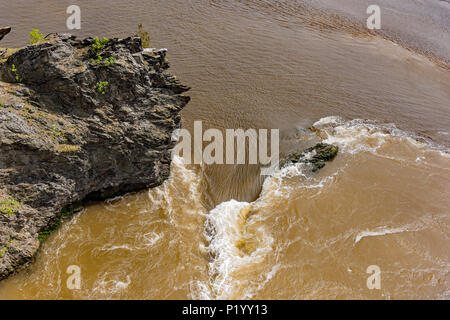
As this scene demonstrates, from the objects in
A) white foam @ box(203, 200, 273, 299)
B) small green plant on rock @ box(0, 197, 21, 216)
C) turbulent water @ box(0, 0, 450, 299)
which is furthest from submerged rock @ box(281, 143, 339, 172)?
small green plant on rock @ box(0, 197, 21, 216)

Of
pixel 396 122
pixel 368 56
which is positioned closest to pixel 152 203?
pixel 396 122

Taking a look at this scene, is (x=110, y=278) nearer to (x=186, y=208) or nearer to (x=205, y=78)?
(x=186, y=208)

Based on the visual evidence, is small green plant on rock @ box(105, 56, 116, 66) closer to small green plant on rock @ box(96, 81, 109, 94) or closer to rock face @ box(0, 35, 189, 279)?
rock face @ box(0, 35, 189, 279)

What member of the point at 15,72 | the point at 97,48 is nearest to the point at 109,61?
the point at 97,48

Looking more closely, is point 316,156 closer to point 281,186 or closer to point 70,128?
point 281,186

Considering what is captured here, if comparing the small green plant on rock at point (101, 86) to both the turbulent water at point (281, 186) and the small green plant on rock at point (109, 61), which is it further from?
the turbulent water at point (281, 186)

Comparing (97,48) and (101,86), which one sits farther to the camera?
(97,48)

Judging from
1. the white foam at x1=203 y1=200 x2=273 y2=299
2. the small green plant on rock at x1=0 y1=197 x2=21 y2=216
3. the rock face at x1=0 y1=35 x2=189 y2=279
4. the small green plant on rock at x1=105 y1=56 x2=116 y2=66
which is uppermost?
the small green plant on rock at x1=105 y1=56 x2=116 y2=66
